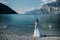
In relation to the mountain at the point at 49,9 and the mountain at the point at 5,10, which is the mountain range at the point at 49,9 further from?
A: the mountain at the point at 5,10

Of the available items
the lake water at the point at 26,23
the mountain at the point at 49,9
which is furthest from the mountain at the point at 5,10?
the mountain at the point at 49,9

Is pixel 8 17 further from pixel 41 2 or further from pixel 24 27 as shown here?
pixel 41 2

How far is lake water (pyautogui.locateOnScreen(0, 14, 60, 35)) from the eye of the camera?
5113 mm

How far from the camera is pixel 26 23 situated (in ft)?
16.8

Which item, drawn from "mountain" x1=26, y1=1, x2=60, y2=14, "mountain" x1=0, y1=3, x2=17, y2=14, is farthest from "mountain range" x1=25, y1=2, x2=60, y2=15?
"mountain" x1=0, y1=3, x2=17, y2=14

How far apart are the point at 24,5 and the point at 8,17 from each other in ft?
1.28

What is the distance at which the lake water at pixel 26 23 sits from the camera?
16.8ft

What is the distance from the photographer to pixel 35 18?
5.11 meters

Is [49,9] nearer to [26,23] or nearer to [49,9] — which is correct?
[49,9]

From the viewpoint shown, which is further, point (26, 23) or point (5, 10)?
point (5, 10)

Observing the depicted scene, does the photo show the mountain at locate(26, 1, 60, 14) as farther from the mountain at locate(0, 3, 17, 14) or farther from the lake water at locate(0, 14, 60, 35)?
the mountain at locate(0, 3, 17, 14)

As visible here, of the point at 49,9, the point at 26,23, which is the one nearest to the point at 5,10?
the point at 26,23

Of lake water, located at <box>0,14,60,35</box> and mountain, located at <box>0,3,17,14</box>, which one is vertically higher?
mountain, located at <box>0,3,17,14</box>

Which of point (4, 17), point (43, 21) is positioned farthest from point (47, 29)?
point (4, 17)
